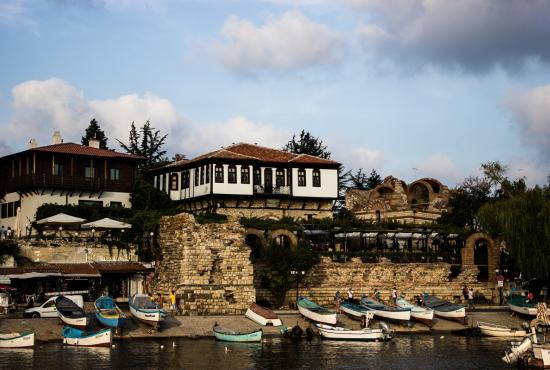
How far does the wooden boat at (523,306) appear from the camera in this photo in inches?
1831

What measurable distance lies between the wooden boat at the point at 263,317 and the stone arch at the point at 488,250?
59.7 ft

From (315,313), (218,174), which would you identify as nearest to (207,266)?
(315,313)

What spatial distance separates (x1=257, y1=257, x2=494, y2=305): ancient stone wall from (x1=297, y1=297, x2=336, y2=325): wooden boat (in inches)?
245

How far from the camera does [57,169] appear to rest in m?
59.8

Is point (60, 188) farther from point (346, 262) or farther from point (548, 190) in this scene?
point (548, 190)

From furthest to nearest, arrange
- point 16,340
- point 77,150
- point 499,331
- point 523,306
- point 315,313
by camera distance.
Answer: point 77,150 < point 523,306 < point 315,313 < point 499,331 < point 16,340

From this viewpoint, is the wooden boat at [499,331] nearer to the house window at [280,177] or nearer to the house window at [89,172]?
the house window at [280,177]

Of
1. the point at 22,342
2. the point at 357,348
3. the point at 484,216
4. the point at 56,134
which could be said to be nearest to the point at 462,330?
the point at 357,348

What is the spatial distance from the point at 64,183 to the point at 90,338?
80.8 feet

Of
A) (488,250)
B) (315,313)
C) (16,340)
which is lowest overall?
(16,340)

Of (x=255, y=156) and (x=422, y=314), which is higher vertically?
(x=255, y=156)

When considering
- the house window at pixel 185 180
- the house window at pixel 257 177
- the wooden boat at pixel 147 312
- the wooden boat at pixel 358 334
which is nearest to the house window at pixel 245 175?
the house window at pixel 257 177

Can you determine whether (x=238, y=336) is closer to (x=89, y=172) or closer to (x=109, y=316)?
(x=109, y=316)

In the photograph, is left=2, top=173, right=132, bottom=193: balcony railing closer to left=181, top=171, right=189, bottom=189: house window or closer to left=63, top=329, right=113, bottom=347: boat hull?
left=181, top=171, right=189, bottom=189: house window
